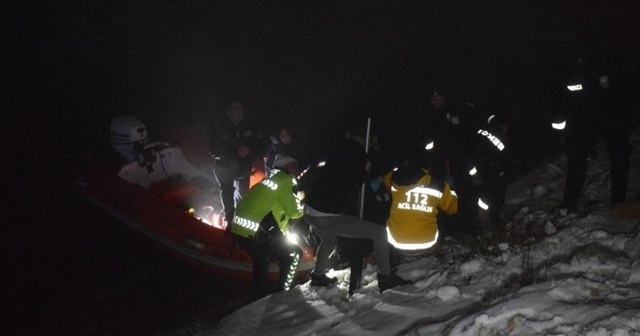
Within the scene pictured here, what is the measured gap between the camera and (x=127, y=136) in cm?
674

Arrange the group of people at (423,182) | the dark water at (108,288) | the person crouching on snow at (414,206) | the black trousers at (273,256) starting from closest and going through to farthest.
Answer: the group of people at (423,182)
the person crouching on snow at (414,206)
the black trousers at (273,256)
the dark water at (108,288)

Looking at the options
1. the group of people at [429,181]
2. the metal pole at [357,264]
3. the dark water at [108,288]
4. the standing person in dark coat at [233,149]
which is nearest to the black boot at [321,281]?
the group of people at [429,181]

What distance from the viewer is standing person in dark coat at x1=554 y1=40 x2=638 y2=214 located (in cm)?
464

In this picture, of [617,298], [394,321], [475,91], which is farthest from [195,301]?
[475,91]

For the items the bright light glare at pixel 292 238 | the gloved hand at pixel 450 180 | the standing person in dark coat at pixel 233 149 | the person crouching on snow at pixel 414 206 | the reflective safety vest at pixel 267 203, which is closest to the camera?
the person crouching on snow at pixel 414 206

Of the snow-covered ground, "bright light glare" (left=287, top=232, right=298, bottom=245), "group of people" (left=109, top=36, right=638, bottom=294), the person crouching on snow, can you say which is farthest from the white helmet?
the person crouching on snow

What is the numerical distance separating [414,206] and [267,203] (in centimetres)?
142

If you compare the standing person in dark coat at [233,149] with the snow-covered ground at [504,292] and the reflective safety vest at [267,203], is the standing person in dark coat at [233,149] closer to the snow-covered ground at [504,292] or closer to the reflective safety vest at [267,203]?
the reflective safety vest at [267,203]

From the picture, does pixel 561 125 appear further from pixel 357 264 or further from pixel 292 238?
pixel 292 238

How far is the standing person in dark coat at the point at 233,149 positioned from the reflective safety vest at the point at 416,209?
226 centimetres

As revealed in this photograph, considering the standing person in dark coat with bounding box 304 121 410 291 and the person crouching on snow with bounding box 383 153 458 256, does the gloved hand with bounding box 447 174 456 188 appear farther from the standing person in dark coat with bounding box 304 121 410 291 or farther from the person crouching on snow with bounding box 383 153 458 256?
the standing person in dark coat with bounding box 304 121 410 291

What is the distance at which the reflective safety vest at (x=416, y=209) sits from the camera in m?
4.79

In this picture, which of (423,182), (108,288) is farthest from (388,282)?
(108,288)

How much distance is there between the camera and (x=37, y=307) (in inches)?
278
